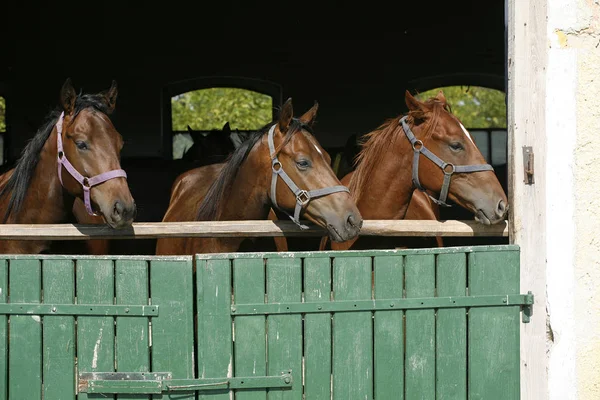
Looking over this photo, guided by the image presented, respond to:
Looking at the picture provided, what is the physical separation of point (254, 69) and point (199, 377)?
26.3 ft

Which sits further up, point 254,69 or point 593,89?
point 254,69

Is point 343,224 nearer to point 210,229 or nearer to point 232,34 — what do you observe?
point 210,229

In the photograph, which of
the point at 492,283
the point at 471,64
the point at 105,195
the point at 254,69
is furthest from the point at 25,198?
the point at 471,64

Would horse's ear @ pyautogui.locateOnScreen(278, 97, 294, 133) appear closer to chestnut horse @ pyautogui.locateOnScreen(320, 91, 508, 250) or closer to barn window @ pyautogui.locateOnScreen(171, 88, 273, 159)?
chestnut horse @ pyautogui.locateOnScreen(320, 91, 508, 250)

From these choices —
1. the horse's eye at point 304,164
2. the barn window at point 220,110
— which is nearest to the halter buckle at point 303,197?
the horse's eye at point 304,164

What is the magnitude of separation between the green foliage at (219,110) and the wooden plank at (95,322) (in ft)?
52.7

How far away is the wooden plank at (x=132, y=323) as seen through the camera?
3383 millimetres

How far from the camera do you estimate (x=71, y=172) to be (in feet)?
13.1

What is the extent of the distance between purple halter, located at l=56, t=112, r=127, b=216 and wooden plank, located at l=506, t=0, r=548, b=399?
1785 millimetres

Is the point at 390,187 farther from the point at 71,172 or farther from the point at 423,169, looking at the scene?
the point at 71,172

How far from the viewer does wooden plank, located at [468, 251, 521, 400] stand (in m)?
3.48

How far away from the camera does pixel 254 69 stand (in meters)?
11.1

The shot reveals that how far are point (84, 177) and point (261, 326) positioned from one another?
117 cm

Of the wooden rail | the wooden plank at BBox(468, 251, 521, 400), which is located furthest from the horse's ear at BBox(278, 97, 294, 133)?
the wooden plank at BBox(468, 251, 521, 400)
